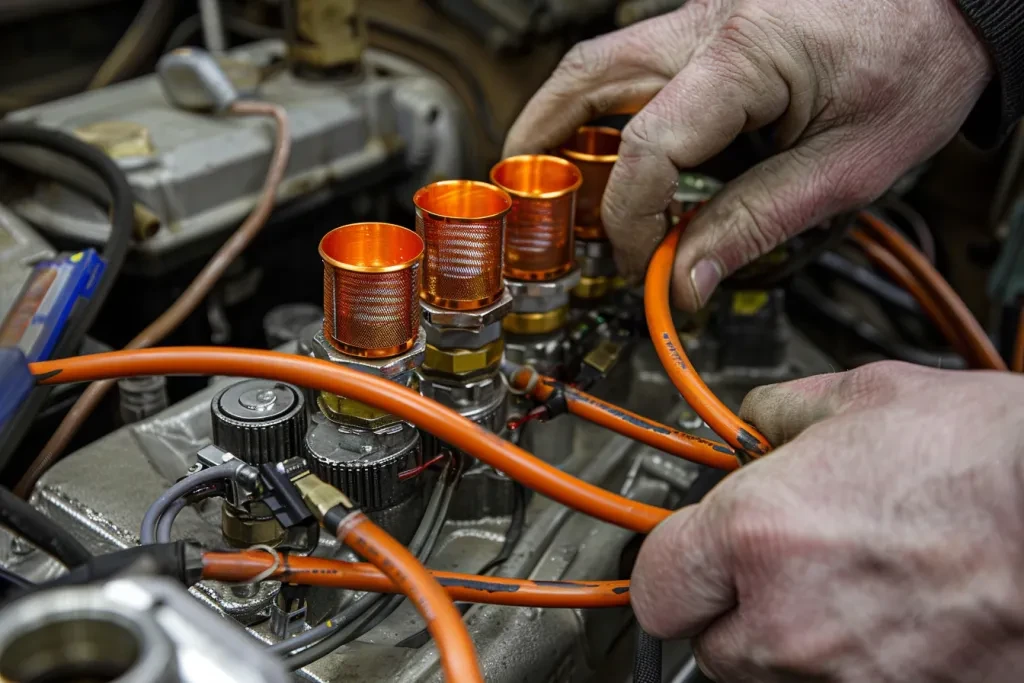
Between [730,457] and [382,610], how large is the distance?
0.28 meters

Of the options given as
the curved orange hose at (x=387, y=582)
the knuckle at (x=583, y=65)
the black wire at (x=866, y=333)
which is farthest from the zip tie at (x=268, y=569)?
the black wire at (x=866, y=333)

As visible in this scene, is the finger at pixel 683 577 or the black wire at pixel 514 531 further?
the black wire at pixel 514 531

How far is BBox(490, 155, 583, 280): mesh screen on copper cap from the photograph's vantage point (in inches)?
31.5

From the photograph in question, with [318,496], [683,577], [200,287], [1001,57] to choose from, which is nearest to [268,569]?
[318,496]

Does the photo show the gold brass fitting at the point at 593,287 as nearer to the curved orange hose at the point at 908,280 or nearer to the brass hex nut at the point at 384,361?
the brass hex nut at the point at 384,361

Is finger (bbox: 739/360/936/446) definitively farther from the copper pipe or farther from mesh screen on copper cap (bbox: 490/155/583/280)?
the copper pipe

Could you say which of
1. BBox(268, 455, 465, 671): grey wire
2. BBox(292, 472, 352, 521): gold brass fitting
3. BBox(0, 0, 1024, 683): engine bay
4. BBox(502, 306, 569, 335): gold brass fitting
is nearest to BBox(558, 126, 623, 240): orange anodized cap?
BBox(0, 0, 1024, 683): engine bay

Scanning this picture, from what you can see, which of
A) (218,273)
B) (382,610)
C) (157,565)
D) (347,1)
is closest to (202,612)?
(157,565)

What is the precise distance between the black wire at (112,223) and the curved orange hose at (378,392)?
0.38 feet

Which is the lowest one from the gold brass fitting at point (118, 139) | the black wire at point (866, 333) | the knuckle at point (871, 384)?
the black wire at point (866, 333)

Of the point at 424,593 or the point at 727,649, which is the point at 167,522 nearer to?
the point at 424,593

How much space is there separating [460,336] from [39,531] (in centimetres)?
33

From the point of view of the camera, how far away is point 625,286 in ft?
3.17

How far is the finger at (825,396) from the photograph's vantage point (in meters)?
0.61
